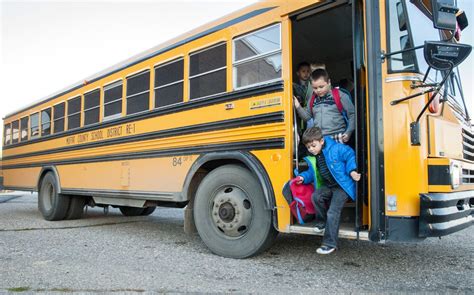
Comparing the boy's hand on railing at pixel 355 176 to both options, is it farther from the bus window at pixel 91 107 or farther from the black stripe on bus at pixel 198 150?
the bus window at pixel 91 107

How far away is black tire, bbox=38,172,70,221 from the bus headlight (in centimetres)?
616

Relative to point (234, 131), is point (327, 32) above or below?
above

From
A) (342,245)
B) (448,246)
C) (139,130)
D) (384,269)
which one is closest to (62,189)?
(139,130)

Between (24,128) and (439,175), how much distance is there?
843 centimetres

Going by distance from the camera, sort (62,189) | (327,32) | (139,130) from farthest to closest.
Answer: (62,189), (139,130), (327,32)

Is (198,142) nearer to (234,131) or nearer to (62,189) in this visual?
(234,131)

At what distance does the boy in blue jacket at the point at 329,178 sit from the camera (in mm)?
3180

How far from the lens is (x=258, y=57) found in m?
3.91

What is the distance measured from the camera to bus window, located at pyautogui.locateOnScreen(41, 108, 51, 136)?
7660 millimetres

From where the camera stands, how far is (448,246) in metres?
4.62

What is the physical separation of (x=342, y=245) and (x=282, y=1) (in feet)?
9.04

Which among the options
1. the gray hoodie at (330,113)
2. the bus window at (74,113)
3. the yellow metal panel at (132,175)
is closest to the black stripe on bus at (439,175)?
the gray hoodie at (330,113)

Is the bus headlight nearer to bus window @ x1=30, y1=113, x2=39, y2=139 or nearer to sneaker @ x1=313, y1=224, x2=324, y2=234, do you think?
sneaker @ x1=313, y1=224, x2=324, y2=234

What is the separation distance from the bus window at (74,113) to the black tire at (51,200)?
1.06 m
